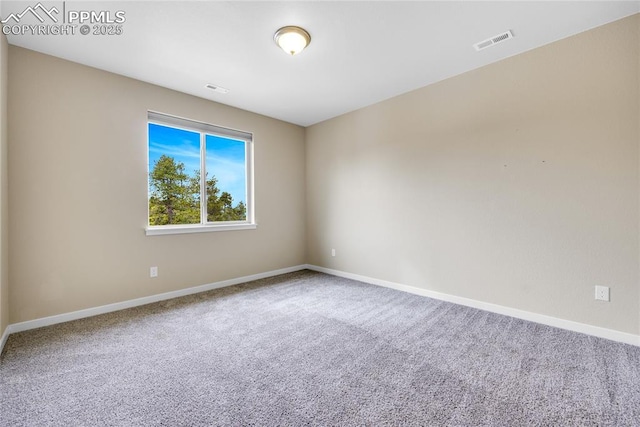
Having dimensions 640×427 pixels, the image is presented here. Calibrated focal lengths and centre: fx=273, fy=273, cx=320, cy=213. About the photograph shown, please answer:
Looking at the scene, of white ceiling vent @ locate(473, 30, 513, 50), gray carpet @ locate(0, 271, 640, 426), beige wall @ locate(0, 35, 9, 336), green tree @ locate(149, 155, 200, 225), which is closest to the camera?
gray carpet @ locate(0, 271, 640, 426)

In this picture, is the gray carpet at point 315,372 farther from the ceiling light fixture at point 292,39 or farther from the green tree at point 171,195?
the ceiling light fixture at point 292,39

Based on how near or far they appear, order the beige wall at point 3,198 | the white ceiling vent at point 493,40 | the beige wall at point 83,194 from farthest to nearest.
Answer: the beige wall at point 83,194 → the white ceiling vent at point 493,40 → the beige wall at point 3,198

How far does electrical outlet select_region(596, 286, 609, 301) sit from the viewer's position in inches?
87.5

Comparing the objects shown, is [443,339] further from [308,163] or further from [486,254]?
[308,163]

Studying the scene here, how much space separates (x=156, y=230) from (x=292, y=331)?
6.60ft

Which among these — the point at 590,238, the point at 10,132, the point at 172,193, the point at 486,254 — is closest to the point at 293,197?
the point at 172,193

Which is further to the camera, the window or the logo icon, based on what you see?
the window

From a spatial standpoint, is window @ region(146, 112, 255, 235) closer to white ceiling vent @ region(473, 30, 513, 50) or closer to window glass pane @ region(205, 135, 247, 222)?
window glass pane @ region(205, 135, 247, 222)

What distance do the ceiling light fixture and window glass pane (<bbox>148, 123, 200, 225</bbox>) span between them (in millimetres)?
1938

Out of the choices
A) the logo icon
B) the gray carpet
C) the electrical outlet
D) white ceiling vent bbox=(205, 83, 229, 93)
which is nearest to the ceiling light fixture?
white ceiling vent bbox=(205, 83, 229, 93)

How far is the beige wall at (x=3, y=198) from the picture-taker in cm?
215

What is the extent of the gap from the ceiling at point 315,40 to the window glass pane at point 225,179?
0.85 m

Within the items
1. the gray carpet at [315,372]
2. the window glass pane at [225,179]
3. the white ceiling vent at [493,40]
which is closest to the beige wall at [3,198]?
the gray carpet at [315,372]

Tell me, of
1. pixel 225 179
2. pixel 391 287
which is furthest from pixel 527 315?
pixel 225 179
